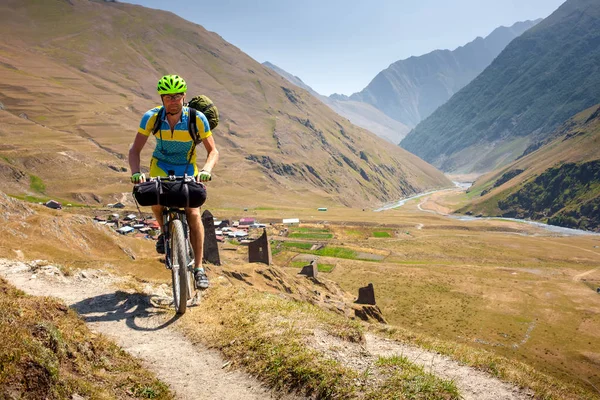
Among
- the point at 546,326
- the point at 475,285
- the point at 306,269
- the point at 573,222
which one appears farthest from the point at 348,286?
the point at 573,222

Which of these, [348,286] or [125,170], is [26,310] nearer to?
[348,286]

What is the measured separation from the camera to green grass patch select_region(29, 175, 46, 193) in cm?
11794

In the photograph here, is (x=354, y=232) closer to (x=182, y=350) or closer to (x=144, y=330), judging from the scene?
(x=144, y=330)

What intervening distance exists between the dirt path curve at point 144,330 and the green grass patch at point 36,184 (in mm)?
131250

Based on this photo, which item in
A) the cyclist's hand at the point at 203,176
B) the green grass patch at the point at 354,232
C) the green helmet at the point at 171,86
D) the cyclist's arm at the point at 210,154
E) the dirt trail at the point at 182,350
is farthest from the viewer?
the green grass patch at the point at 354,232

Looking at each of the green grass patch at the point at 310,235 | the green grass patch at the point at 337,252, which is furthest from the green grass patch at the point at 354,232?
the green grass patch at the point at 337,252

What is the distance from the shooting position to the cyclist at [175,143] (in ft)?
26.2

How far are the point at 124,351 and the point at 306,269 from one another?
1903 inches

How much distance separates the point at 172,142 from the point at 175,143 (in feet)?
0.23

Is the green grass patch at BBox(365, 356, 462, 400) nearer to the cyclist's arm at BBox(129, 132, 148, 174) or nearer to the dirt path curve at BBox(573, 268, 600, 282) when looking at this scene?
the cyclist's arm at BBox(129, 132, 148, 174)

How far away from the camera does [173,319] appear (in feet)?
27.6

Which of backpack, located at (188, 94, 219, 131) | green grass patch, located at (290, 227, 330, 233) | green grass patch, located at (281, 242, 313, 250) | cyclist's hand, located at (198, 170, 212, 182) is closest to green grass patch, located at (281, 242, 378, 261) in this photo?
green grass patch, located at (281, 242, 313, 250)

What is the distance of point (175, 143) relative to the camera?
816 centimetres

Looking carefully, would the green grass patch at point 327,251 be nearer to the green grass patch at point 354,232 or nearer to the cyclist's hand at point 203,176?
the green grass patch at point 354,232
